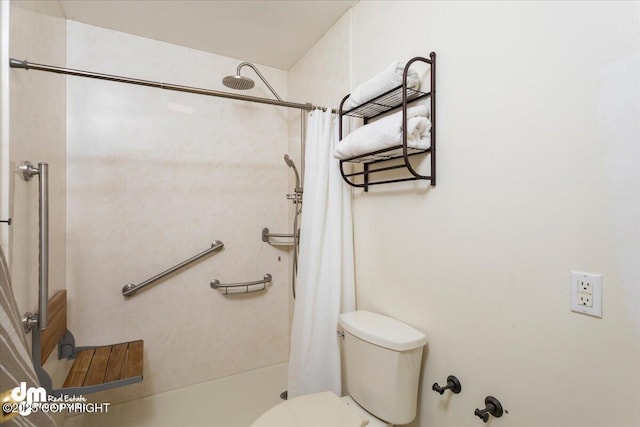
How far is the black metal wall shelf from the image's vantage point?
115 cm

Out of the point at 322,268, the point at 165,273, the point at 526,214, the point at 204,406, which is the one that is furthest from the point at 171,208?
the point at 526,214

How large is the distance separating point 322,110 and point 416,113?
0.61m

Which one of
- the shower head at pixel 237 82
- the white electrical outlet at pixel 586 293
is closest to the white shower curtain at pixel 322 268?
the shower head at pixel 237 82

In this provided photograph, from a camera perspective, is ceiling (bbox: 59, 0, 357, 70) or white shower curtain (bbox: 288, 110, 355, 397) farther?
ceiling (bbox: 59, 0, 357, 70)

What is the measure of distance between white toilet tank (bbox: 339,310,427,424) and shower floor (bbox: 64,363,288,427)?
0.99 meters

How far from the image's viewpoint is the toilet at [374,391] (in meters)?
1.15

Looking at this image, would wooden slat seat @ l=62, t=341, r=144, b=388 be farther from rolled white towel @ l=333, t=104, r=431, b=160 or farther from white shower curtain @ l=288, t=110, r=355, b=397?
rolled white towel @ l=333, t=104, r=431, b=160

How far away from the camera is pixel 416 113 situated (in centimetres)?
121

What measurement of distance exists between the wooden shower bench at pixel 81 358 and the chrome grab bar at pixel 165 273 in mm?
312

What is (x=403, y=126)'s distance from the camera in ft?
3.76

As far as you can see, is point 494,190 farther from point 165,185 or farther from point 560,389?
point 165,185

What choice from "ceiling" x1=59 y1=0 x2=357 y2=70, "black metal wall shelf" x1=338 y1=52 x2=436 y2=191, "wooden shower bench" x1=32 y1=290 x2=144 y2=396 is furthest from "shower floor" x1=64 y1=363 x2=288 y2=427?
"ceiling" x1=59 y1=0 x2=357 y2=70

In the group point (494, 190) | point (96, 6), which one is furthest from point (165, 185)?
point (494, 190)

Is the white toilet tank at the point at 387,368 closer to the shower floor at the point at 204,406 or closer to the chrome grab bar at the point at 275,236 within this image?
the shower floor at the point at 204,406
